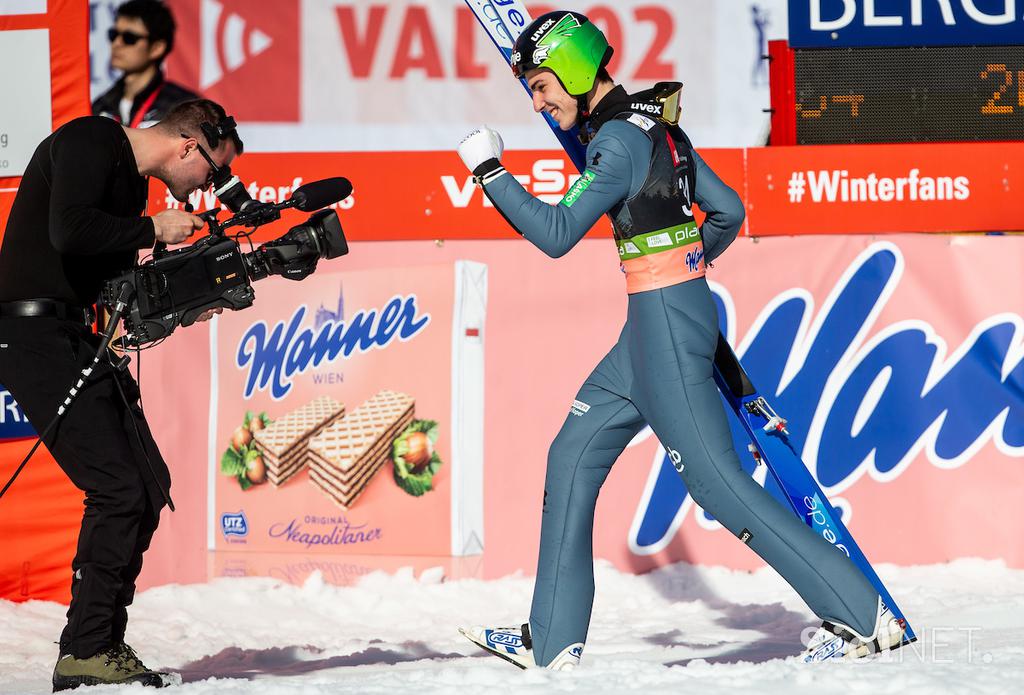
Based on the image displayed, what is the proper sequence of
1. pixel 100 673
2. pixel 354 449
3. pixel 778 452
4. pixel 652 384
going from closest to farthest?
pixel 652 384
pixel 100 673
pixel 778 452
pixel 354 449

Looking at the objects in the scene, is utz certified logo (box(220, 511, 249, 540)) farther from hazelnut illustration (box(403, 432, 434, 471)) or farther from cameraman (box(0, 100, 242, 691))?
cameraman (box(0, 100, 242, 691))

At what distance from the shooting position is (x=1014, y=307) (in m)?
5.93

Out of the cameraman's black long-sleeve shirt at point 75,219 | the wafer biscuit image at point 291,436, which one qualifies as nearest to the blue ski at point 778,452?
the cameraman's black long-sleeve shirt at point 75,219

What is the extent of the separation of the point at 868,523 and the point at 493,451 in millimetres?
1803

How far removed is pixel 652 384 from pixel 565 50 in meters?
1.01

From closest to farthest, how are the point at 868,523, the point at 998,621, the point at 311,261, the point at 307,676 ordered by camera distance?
the point at 311,261
the point at 307,676
the point at 998,621
the point at 868,523

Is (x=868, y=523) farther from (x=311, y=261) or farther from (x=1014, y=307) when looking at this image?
(x=311, y=261)

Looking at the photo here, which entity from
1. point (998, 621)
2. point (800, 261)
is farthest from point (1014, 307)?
point (998, 621)

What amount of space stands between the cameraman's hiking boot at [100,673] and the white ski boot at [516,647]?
0.99m

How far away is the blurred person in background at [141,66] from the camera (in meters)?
6.01

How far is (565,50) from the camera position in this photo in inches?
145

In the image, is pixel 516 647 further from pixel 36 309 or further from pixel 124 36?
pixel 124 36

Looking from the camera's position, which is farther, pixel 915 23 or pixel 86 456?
pixel 915 23

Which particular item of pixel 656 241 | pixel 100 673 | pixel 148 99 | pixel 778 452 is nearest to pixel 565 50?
pixel 656 241
